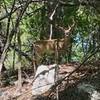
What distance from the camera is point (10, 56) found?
8.46 metres

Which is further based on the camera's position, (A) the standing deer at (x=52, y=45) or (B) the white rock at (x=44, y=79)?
(B) the white rock at (x=44, y=79)

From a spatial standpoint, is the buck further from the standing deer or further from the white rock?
the white rock

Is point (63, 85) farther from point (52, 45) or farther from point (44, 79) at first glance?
point (52, 45)

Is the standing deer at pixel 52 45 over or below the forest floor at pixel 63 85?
over

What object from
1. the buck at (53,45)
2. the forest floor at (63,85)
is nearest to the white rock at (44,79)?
the forest floor at (63,85)

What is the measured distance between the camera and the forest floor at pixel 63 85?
5156 millimetres

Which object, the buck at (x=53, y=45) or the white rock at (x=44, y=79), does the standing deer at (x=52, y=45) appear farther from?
the white rock at (x=44, y=79)

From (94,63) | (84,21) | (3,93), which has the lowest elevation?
(3,93)

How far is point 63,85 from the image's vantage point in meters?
5.39

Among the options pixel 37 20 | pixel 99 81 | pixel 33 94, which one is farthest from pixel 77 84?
pixel 37 20

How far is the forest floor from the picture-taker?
5.16m

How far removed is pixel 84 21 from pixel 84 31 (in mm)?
1098

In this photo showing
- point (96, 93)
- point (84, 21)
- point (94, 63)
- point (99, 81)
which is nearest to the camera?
point (96, 93)

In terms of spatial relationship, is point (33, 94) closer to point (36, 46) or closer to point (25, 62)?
point (36, 46)
